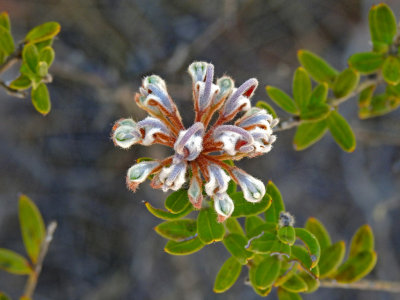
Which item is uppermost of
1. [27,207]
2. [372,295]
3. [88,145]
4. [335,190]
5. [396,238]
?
[88,145]

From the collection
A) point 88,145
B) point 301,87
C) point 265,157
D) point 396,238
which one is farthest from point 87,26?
point 396,238

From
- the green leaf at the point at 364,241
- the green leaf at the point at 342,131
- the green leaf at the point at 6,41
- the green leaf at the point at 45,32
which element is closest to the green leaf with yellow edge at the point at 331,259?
the green leaf at the point at 364,241

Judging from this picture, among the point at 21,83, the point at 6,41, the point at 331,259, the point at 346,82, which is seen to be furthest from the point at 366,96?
the point at 6,41

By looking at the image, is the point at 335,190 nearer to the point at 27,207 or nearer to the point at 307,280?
the point at 307,280

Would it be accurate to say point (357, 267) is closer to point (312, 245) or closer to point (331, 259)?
point (331, 259)

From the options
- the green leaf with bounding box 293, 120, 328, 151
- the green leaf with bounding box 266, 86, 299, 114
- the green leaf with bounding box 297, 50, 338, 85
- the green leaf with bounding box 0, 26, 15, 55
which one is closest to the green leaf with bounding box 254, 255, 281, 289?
the green leaf with bounding box 293, 120, 328, 151

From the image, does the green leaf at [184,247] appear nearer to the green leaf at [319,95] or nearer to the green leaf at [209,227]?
the green leaf at [209,227]
